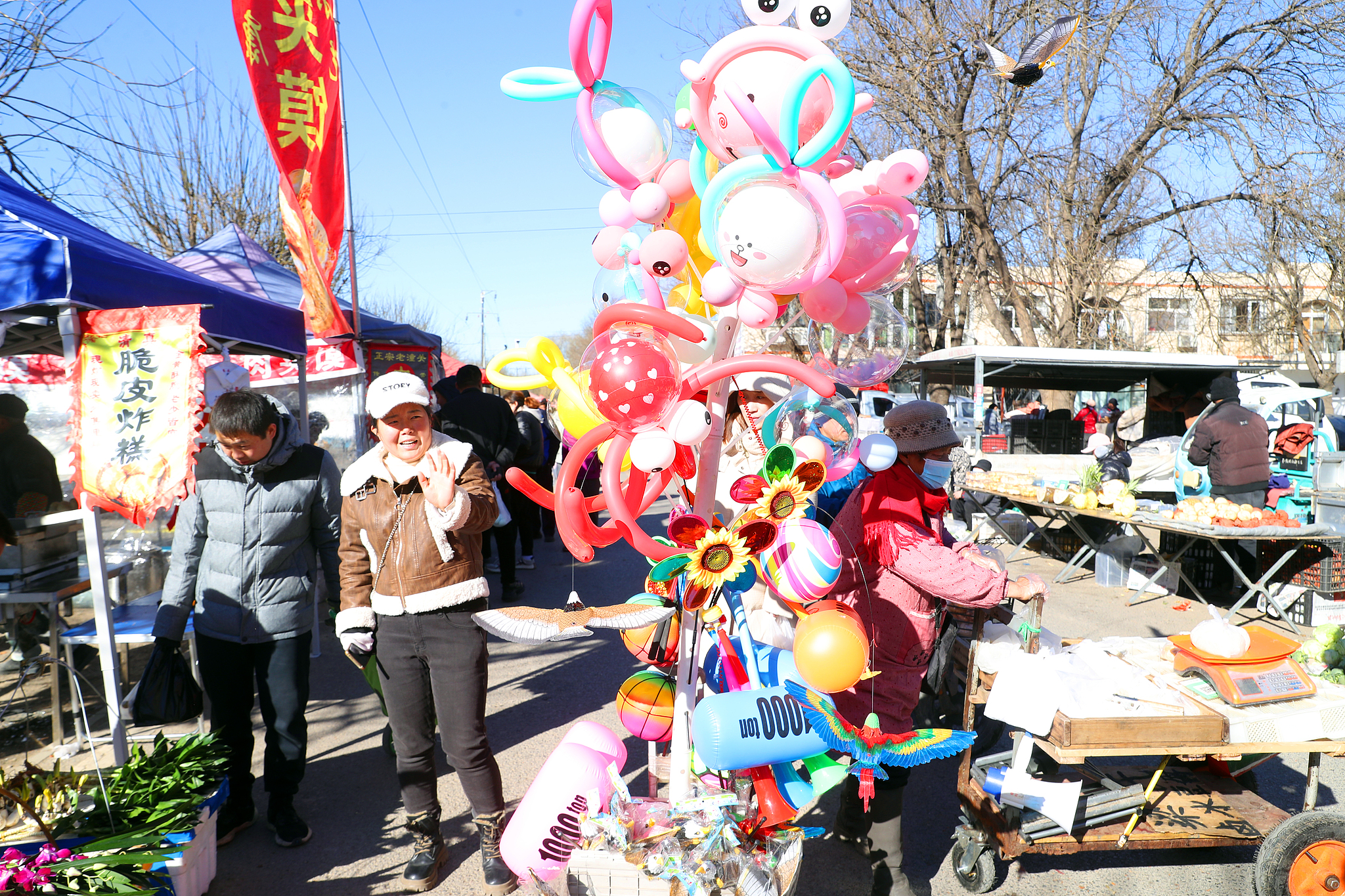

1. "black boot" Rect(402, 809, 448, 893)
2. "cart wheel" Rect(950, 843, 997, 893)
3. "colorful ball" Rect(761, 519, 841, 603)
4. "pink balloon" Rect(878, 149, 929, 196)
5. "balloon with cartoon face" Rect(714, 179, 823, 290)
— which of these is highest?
"pink balloon" Rect(878, 149, 929, 196)

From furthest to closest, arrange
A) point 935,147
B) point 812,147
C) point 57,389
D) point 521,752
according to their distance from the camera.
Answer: point 935,147, point 57,389, point 521,752, point 812,147

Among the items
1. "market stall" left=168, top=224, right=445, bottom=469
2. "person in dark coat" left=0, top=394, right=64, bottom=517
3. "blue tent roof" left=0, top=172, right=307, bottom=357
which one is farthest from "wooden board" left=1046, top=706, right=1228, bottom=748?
"market stall" left=168, top=224, right=445, bottom=469

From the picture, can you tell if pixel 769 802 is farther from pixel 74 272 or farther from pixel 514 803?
pixel 74 272

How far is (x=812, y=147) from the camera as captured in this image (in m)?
1.89

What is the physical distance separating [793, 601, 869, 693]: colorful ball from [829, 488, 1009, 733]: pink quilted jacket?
529 millimetres

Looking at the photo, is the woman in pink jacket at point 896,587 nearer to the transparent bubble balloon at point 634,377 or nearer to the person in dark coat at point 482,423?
the transparent bubble balloon at point 634,377

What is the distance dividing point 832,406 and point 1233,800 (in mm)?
2250

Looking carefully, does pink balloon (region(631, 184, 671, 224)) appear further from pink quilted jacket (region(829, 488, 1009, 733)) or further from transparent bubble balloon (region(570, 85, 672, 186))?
pink quilted jacket (region(829, 488, 1009, 733))

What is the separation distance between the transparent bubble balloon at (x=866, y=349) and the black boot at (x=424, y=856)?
224 cm

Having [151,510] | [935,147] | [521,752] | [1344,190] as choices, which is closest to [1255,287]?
[1344,190]

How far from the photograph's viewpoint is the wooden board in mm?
2670

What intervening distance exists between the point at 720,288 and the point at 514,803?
8.76 feet

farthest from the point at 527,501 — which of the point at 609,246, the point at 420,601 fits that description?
the point at 609,246

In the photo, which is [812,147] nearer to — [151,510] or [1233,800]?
[151,510]
